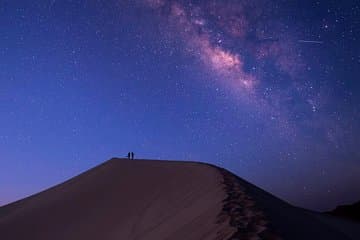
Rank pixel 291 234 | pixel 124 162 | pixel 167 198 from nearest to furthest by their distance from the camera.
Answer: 1. pixel 291 234
2. pixel 167 198
3. pixel 124 162

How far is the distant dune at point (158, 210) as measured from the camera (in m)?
7.63

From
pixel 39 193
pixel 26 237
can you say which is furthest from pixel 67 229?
pixel 39 193

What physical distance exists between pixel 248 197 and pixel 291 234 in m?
3.20

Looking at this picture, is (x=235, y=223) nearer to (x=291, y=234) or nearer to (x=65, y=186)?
(x=291, y=234)

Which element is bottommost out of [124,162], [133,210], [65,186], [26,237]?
[26,237]

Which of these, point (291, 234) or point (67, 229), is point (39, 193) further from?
point (291, 234)

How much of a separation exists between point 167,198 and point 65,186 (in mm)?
9884

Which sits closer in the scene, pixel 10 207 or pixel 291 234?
pixel 291 234

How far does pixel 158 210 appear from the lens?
1311cm

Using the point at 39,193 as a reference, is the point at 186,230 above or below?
below

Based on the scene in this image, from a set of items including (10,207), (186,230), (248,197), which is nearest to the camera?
(186,230)

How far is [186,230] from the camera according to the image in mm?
8188

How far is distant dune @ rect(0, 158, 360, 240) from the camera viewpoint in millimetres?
7633

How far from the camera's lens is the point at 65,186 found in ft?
73.9
